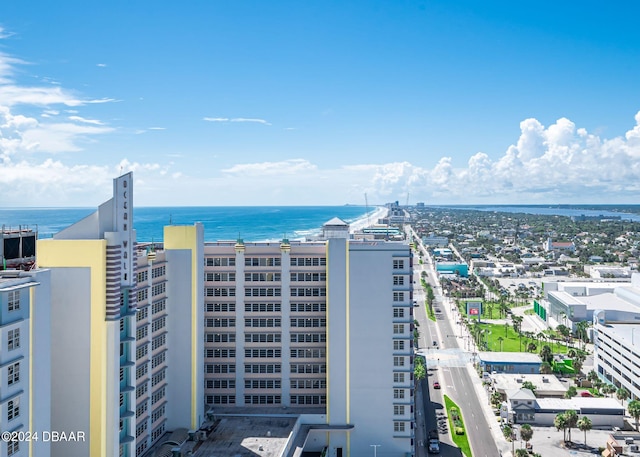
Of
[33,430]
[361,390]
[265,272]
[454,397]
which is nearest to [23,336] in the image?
[33,430]

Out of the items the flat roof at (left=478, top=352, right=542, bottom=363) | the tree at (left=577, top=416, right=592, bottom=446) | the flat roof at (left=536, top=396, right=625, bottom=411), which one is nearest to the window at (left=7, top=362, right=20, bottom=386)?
the tree at (left=577, top=416, right=592, bottom=446)

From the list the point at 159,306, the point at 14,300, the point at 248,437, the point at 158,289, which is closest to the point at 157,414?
Answer: the point at 248,437

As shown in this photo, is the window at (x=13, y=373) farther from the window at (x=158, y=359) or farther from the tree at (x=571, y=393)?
the tree at (x=571, y=393)

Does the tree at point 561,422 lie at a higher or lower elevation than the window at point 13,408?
lower

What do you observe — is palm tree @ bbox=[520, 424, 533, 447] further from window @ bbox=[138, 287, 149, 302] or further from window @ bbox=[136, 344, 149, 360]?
window @ bbox=[138, 287, 149, 302]

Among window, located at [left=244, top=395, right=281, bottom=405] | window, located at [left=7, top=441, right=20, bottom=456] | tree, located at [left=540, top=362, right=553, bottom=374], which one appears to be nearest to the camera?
window, located at [left=7, top=441, right=20, bottom=456]

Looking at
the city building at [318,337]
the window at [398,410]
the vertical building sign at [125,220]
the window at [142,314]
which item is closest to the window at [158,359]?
the window at [142,314]

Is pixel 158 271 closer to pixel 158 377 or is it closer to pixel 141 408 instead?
pixel 158 377
